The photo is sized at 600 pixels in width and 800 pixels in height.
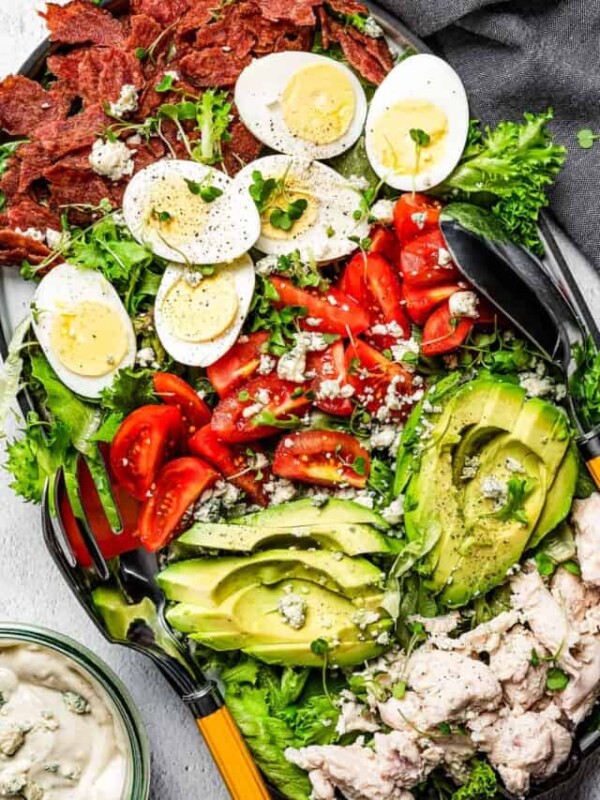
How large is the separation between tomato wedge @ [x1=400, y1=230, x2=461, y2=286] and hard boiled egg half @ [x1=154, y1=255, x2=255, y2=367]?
1.27ft

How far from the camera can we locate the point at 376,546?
107 inches

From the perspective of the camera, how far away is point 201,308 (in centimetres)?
282

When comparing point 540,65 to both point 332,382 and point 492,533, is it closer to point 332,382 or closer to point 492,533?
point 332,382

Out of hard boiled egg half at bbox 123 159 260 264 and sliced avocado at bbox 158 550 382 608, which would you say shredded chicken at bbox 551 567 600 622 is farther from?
hard boiled egg half at bbox 123 159 260 264

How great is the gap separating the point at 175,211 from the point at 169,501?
708mm

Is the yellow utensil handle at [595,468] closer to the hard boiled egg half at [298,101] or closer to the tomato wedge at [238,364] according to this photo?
the tomato wedge at [238,364]

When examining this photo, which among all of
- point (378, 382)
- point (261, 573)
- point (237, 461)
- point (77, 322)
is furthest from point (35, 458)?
point (378, 382)

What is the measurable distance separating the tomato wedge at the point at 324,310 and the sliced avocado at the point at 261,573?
552 millimetres

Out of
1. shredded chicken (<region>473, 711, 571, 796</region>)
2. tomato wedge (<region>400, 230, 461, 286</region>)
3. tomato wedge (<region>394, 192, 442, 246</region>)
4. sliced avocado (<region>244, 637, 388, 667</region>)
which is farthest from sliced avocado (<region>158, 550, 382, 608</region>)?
tomato wedge (<region>394, 192, 442, 246</region>)

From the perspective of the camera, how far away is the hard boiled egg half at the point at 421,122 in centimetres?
284

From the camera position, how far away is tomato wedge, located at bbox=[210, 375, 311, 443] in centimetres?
281

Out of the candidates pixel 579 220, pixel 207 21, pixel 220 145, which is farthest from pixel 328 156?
pixel 579 220

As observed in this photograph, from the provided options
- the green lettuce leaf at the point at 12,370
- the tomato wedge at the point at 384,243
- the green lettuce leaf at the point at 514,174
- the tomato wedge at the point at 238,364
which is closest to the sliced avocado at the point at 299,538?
the tomato wedge at the point at 238,364

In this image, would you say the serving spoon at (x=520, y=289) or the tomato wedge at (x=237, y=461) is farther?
the tomato wedge at (x=237, y=461)
